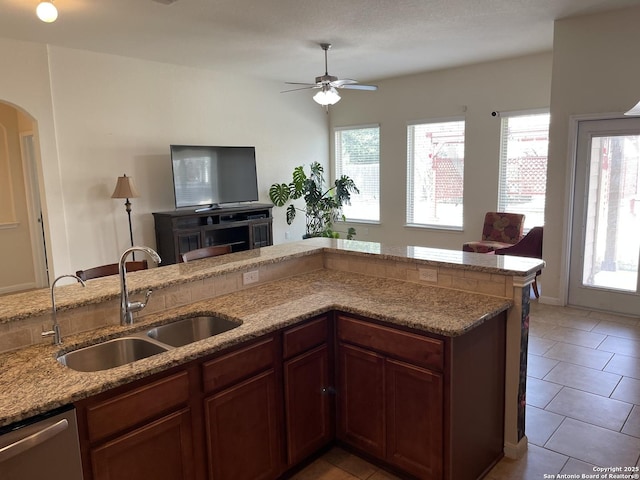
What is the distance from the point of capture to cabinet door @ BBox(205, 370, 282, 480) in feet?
6.40

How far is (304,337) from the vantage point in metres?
2.33

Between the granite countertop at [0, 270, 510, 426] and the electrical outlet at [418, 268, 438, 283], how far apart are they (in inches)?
2.6

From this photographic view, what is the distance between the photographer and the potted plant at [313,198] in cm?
742

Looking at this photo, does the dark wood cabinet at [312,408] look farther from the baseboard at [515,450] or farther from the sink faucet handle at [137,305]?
the sink faucet handle at [137,305]

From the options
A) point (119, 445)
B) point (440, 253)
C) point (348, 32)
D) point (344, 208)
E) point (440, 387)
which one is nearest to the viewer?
point (119, 445)

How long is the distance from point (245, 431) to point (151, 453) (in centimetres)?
45

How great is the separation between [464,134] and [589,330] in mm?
3433

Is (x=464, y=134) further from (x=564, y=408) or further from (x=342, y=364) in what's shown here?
(x=342, y=364)

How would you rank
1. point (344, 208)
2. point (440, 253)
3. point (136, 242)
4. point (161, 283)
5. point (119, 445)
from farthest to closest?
point (344, 208)
point (136, 242)
point (440, 253)
point (161, 283)
point (119, 445)

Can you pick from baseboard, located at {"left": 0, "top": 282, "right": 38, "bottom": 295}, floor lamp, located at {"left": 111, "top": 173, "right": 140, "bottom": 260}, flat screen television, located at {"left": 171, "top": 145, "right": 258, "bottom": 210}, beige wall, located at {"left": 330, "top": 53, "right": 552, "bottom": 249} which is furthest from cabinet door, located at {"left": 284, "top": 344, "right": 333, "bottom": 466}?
baseboard, located at {"left": 0, "top": 282, "right": 38, "bottom": 295}

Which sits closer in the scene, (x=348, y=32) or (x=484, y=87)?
(x=348, y=32)

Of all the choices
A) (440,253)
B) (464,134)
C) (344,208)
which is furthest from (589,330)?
(344,208)

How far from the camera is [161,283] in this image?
2369mm

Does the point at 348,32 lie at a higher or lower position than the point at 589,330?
higher
